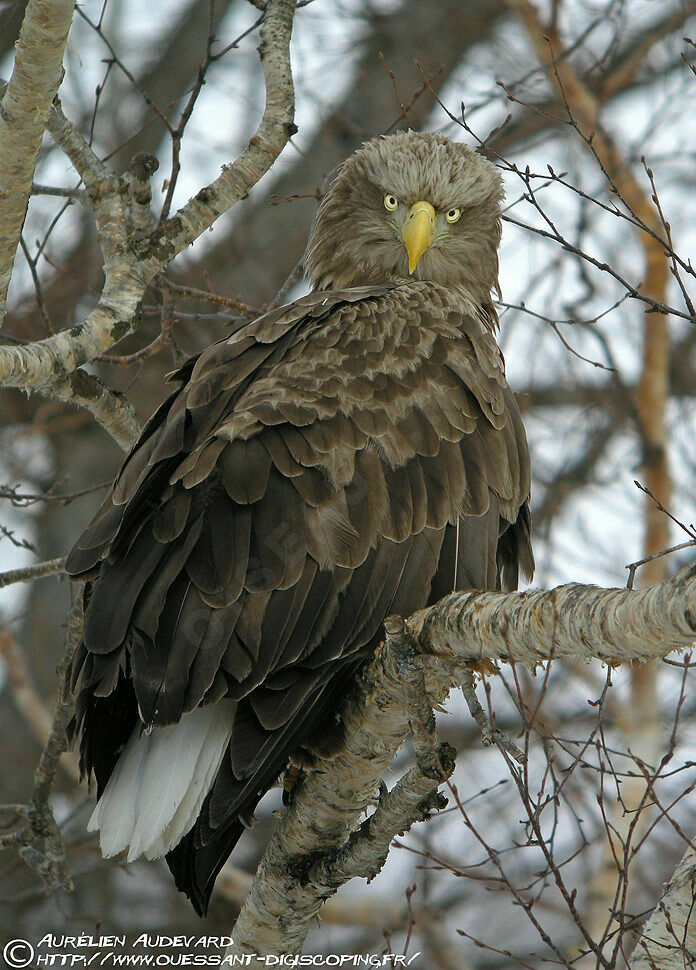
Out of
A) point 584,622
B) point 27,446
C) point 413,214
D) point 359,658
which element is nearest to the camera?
point 584,622

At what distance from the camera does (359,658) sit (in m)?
3.14

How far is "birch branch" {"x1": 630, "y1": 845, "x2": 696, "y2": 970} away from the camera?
2.48 m

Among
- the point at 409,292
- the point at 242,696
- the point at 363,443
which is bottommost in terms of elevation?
the point at 242,696

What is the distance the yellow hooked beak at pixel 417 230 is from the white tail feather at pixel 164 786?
1.83 m

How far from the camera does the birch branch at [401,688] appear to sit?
2.06 m

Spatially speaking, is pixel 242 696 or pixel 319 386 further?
pixel 319 386

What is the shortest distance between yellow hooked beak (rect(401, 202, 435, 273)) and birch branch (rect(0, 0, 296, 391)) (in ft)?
2.37

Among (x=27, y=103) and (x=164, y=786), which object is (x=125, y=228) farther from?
(x=164, y=786)

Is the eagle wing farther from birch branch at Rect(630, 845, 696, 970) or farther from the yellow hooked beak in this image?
birch branch at Rect(630, 845, 696, 970)

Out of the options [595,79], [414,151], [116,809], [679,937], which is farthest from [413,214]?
[595,79]

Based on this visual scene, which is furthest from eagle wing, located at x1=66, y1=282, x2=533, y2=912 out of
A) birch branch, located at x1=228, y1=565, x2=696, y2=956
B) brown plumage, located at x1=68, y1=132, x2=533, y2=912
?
birch branch, located at x1=228, y1=565, x2=696, y2=956

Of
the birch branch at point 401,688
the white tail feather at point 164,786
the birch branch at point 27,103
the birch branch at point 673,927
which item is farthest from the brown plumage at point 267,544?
the birch branch at point 673,927

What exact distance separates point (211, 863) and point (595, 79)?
579cm

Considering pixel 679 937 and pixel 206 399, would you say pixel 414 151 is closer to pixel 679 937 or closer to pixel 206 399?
pixel 206 399
